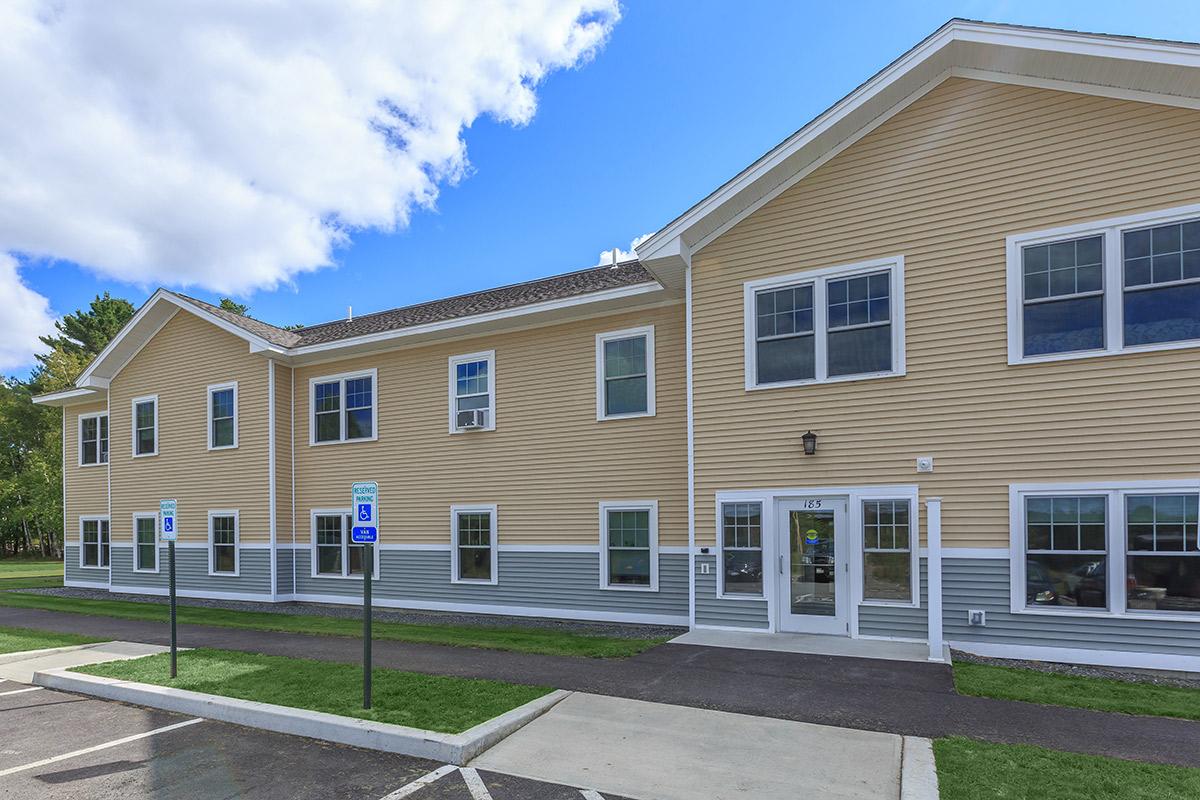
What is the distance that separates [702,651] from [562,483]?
184 inches

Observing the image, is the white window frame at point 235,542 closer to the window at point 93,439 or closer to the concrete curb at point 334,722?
the window at point 93,439

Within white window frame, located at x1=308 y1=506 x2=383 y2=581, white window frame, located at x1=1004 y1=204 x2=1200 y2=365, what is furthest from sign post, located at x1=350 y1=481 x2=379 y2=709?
white window frame, located at x1=308 y1=506 x2=383 y2=581

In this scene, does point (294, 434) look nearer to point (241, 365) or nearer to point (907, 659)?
point (241, 365)

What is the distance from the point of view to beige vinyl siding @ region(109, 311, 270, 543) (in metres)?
16.6

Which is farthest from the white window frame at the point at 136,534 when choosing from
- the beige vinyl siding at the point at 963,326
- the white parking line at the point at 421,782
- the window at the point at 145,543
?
the white parking line at the point at 421,782

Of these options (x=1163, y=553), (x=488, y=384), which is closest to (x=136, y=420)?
(x=488, y=384)

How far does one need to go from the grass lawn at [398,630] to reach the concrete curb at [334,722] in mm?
2530

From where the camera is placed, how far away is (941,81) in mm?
9641

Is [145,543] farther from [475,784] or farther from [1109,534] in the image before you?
[1109,534]

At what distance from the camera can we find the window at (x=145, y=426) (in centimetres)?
1847

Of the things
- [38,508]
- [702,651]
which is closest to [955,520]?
[702,651]

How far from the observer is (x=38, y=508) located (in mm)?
37188

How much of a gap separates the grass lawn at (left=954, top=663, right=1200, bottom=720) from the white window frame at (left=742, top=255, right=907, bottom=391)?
13.4 feet

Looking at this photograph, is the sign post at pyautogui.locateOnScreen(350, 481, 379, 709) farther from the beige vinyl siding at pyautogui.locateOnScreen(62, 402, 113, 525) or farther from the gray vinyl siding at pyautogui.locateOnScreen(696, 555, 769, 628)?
the beige vinyl siding at pyautogui.locateOnScreen(62, 402, 113, 525)
